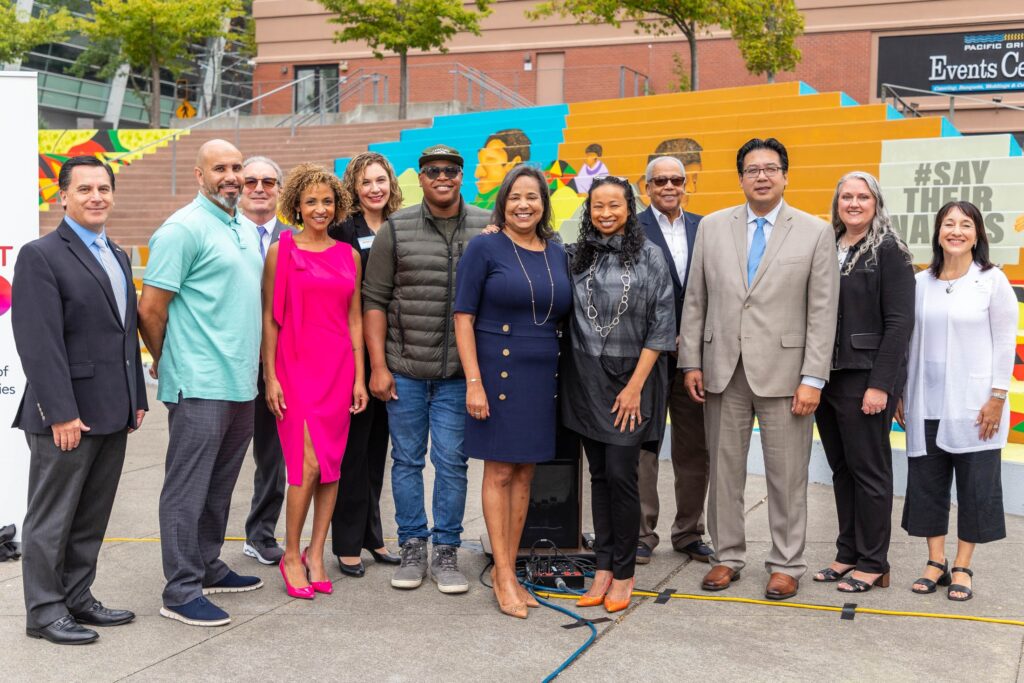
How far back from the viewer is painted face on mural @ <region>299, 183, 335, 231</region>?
4590 millimetres

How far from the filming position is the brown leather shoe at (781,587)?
4.65 meters

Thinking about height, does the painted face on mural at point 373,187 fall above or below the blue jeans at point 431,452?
above

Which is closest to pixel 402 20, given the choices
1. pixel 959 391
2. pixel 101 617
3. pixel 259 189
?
pixel 259 189

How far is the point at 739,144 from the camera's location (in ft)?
49.1

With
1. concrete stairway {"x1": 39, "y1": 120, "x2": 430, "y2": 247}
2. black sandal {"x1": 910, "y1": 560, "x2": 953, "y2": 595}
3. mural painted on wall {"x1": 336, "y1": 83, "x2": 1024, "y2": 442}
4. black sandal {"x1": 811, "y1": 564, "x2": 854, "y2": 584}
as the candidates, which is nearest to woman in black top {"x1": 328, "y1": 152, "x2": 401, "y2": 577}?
black sandal {"x1": 811, "y1": 564, "x2": 854, "y2": 584}

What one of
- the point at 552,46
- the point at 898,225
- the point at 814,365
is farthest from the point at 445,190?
the point at 552,46

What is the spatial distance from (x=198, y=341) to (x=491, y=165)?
1367 cm

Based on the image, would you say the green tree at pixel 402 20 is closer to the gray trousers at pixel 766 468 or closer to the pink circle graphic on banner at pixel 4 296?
the pink circle graphic on banner at pixel 4 296

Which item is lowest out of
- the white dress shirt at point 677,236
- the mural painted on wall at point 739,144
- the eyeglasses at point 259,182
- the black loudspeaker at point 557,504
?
the black loudspeaker at point 557,504

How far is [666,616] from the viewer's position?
14.5 feet

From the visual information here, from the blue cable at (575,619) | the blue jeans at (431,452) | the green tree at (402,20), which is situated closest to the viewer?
the blue cable at (575,619)

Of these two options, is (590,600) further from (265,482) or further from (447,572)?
(265,482)

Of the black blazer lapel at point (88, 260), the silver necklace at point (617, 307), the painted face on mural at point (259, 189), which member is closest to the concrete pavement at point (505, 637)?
the silver necklace at point (617, 307)

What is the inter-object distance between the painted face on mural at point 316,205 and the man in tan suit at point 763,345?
1.75 meters
